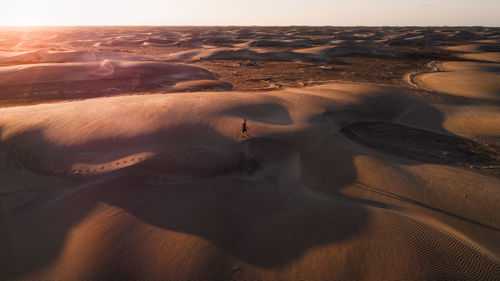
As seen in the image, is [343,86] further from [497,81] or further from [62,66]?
[62,66]

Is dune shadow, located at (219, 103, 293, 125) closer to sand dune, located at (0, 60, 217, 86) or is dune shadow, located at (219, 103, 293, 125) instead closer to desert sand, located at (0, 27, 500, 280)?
desert sand, located at (0, 27, 500, 280)

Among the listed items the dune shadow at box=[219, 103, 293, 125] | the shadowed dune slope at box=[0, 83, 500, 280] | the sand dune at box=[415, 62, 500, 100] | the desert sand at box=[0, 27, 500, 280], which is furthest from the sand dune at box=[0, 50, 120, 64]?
the sand dune at box=[415, 62, 500, 100]

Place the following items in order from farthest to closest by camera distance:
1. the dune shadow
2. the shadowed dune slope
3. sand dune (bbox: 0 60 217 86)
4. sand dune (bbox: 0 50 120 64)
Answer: sand dune (bbox: 0 50 120 64), sand dune (bbox: 0 60 217 86), the dune shadow, the shadowed dune slope

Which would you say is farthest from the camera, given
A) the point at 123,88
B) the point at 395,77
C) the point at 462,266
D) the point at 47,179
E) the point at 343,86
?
the point at 395,77

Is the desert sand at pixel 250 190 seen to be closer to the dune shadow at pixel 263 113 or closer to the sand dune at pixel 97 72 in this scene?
the dune shadow at pixel 263 113

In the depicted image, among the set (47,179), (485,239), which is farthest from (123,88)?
(485,239)

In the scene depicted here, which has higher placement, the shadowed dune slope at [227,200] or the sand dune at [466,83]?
the sand dune at [466,83]

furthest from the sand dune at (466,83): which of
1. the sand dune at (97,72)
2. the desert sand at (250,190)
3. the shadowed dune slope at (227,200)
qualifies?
the sand dune at (97,72)

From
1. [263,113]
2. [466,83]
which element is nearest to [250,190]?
[263,113]
